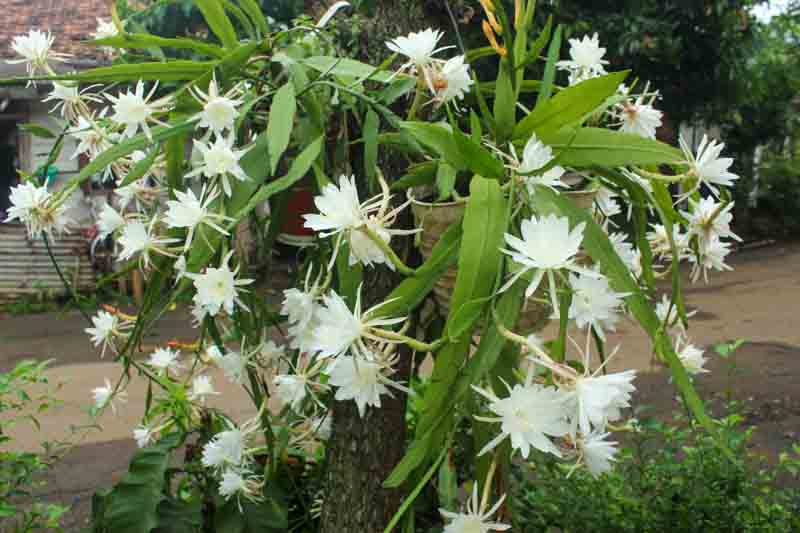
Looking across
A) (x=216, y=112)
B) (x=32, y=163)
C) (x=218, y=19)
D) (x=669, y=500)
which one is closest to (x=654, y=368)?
(x=669, y=500)

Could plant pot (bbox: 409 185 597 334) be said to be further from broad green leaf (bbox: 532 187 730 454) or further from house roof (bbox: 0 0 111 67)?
house roof (bbox: 0 0 111 67)

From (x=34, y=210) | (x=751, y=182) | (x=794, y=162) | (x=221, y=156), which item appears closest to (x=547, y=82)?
(x=221, y=156)

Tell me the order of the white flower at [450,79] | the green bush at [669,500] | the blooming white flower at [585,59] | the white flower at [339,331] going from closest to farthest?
the white flower at [339,331] < the white flower at [450,79] < the blooming white flower at [585,59] < the green bush at [669,500]

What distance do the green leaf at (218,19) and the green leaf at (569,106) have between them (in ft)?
1.92

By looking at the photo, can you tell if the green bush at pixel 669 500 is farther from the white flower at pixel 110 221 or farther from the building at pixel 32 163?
the building at pixel 32 163

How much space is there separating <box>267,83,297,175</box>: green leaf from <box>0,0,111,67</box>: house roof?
9101 mm

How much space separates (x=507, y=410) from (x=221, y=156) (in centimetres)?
61

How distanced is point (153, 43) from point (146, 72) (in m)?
0.14

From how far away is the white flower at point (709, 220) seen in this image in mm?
1401

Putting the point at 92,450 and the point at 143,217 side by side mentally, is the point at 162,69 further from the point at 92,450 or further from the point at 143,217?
the point at 92,450

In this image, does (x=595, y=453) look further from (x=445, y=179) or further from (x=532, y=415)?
(x=445, y=179)

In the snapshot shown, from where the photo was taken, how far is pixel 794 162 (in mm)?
13734

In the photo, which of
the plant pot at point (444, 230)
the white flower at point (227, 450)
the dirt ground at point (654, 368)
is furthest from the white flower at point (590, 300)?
the dirt ground at point (654, 368)

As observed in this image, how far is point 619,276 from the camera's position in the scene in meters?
1.12
